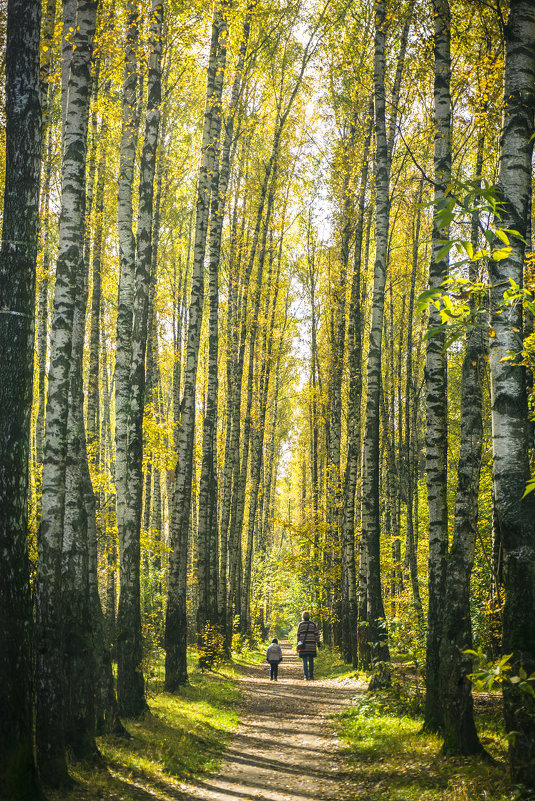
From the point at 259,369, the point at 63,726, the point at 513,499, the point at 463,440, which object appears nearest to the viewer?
the point at 513,499

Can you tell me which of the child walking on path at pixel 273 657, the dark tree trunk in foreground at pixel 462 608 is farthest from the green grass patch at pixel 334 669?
the dark tree trunk in foreground at pixel 462 608

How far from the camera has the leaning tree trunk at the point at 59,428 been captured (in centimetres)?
556

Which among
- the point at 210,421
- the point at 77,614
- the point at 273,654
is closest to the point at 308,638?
the point at 273,654

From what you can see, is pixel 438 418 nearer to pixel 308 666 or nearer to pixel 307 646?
pixel 307 646

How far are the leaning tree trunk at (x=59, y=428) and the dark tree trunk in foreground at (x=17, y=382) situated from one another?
88 centimetres

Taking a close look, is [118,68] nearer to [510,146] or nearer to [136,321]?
[136,321]

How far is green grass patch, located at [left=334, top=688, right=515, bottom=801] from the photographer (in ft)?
18.3

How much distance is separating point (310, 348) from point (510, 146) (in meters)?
24.4

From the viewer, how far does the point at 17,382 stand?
4996 mm

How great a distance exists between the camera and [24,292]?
16.9 ft

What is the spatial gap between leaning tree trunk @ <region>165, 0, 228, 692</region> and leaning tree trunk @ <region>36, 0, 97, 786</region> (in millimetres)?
5592

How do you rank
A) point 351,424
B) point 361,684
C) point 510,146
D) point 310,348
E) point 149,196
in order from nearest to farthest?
point 510,146
point 149,196
point 361,684
point 351,424
point 310,348

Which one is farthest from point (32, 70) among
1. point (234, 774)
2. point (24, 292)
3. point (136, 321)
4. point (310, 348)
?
point (310, 348)

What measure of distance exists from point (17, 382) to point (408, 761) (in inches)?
237
